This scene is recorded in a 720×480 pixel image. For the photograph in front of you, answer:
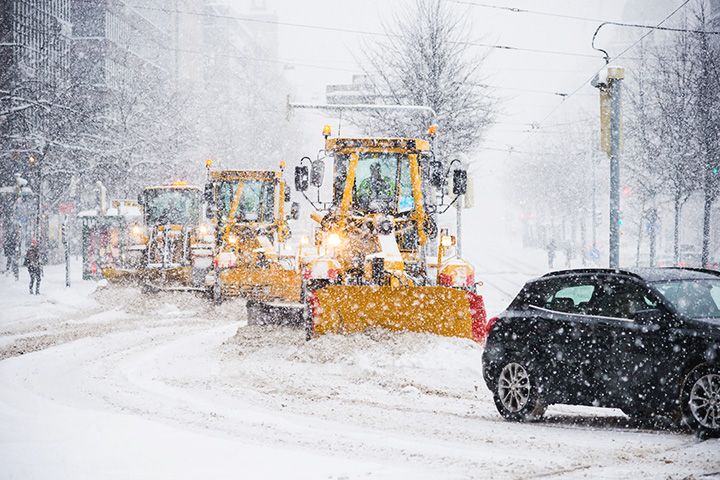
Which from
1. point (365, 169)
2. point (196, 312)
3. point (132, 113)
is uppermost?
point (132, 113)

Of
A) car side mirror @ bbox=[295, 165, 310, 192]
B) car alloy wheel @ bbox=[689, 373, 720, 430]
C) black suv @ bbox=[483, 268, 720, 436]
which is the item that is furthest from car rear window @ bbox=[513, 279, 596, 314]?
car side mirror @ bbox=[295, 165, 310, 192]

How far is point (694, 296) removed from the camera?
329 inches

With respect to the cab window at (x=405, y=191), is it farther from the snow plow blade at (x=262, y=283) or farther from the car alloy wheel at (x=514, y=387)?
the car alloy wheel at (x=514, y=387)

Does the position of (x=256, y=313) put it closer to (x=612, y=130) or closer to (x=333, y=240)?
(x=333, y=240)

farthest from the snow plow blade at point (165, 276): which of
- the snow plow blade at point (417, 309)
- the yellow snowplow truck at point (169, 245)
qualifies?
the snow plow blade at point (417, 309)

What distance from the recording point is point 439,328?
44.0 ft

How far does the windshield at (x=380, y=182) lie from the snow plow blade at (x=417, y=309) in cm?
224

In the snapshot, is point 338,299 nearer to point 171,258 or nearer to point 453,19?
point 171,258

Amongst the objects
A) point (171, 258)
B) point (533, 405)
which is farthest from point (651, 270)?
point (171, 258)

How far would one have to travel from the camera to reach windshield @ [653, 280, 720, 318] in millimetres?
8141

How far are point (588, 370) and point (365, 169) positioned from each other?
7.40 metres

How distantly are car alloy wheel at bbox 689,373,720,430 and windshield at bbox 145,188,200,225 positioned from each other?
2221cm

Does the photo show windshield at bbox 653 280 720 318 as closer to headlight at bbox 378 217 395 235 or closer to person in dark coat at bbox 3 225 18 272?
headlight at bbox 378 217 395 235

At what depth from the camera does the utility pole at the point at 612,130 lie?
15703mm
